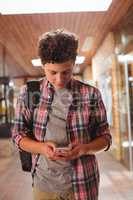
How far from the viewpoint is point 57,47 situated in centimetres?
123

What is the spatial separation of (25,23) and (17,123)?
17.9ft

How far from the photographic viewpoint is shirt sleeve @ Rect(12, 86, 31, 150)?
4.27 feet

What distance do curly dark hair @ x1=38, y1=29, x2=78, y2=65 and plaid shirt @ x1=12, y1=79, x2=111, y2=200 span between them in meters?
0.11

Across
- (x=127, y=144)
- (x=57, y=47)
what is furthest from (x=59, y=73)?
(x=127, y=144)

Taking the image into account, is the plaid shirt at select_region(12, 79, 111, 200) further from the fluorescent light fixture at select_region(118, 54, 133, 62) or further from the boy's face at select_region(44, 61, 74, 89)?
the fluorescent light fixture at select_region(118, 54, 133, 62)

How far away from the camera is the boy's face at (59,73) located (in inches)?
48.7

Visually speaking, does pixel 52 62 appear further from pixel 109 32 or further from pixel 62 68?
pixel 109 32

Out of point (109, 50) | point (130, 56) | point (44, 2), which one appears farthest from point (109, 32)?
point (44, 2)

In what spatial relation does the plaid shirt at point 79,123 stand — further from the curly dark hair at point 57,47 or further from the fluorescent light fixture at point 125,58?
the fluorescent light fixture at point 125,58

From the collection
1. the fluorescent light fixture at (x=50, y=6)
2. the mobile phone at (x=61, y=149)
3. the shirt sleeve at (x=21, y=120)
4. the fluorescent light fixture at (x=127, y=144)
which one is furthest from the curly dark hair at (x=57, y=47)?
the fluorescent light fixture at (x=127, y=144)

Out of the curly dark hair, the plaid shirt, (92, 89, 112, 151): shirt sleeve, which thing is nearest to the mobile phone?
the plaid shirt

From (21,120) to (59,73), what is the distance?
0.23 meters

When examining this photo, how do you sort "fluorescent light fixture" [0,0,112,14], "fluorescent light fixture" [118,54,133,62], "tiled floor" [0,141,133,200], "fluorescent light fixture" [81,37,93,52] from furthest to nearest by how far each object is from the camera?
"fluorescent light fixture" [81,37,93,52]
"fluorescent light fixture" [118,54,133,62]
"fluorescent light fixture" [0,0,112,14]
"tiled floor" [0,141,133,200]

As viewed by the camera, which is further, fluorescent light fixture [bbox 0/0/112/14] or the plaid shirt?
fluorescent light fixture [bbox 0/0/112/14]
